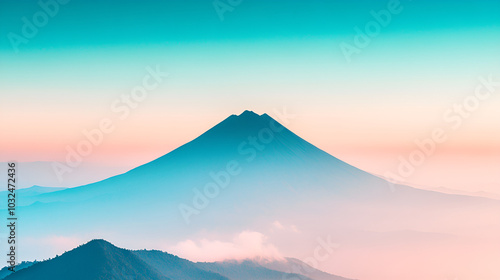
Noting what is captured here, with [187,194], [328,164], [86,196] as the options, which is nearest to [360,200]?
[328,164]

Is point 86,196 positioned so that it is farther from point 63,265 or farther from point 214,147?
point 63,265

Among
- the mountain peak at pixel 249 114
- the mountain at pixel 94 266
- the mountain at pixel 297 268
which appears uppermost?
the mountain peak at pixel 249 114

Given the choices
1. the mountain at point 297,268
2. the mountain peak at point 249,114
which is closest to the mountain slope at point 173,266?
the mountain at point 297,268

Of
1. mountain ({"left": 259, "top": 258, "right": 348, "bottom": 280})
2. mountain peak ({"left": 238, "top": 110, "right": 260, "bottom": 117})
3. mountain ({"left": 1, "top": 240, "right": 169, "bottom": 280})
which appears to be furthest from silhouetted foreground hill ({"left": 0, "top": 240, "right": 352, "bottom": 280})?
mountain peak ({"left": 238, "top": 110, "right": 260, "bottom": 117})

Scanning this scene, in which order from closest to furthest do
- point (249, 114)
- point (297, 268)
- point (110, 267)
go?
point (110, 267), point (297, 268), point (249, 114)

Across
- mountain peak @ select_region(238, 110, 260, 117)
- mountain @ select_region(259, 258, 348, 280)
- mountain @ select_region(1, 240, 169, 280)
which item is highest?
mountain peak @ select_region(238, 110, 260, 117)

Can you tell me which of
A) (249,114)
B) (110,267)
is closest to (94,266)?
(110,267)

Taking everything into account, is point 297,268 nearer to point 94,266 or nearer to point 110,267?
point 110,267

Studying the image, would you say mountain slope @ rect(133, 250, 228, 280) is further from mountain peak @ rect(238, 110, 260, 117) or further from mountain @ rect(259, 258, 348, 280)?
mountain peak @ rect(238, 110, 260, 117)

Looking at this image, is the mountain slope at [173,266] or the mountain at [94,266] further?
the mountain slope at [173,266]

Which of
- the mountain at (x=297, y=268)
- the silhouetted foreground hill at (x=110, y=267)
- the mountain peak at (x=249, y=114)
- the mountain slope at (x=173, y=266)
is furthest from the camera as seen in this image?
the mountain peak at (x=249, y=114)

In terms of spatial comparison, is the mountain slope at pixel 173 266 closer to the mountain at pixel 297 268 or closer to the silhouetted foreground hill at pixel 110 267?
the silhouetted foreground hill at pixel 110 267

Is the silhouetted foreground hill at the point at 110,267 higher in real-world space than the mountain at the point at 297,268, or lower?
lower
